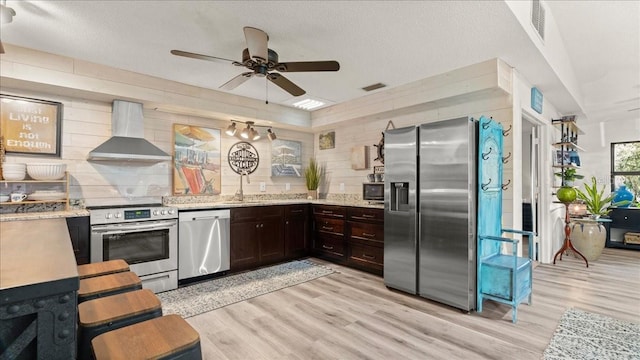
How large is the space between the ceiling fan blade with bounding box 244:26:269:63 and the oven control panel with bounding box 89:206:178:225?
2120 millimetres

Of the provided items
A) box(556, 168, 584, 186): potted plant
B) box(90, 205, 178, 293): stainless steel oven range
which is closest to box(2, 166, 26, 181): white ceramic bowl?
box(90, 205, 178, 293): stainless steel oven range

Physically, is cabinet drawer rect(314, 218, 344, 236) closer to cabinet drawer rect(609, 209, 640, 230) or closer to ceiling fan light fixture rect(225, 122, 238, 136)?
ceiling fan light fixture rect(225, 122, 238, 136)

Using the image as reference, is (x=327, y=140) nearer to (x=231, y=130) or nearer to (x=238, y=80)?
(x=231, y=130)

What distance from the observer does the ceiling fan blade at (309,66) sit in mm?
2559

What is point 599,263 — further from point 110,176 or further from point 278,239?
point 110,176

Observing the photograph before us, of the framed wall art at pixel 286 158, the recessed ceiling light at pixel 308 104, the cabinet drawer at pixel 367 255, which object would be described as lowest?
the cabinet drawer at pixel 367 255

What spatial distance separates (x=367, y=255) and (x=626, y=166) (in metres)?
6.02

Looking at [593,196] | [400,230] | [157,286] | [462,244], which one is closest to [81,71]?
[157,286]

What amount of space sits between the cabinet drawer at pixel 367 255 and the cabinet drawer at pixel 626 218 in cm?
529

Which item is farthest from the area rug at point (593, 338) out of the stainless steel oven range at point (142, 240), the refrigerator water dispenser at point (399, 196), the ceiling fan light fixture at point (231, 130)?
the ceiling fan light fixture at point (231, 130)

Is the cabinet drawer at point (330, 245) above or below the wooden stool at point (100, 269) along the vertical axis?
below

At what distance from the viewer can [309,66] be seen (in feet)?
8.59

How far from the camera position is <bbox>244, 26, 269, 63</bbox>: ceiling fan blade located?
95.2 inches

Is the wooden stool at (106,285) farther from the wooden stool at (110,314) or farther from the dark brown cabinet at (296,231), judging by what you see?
the dark brown cabinet at (296,231)
